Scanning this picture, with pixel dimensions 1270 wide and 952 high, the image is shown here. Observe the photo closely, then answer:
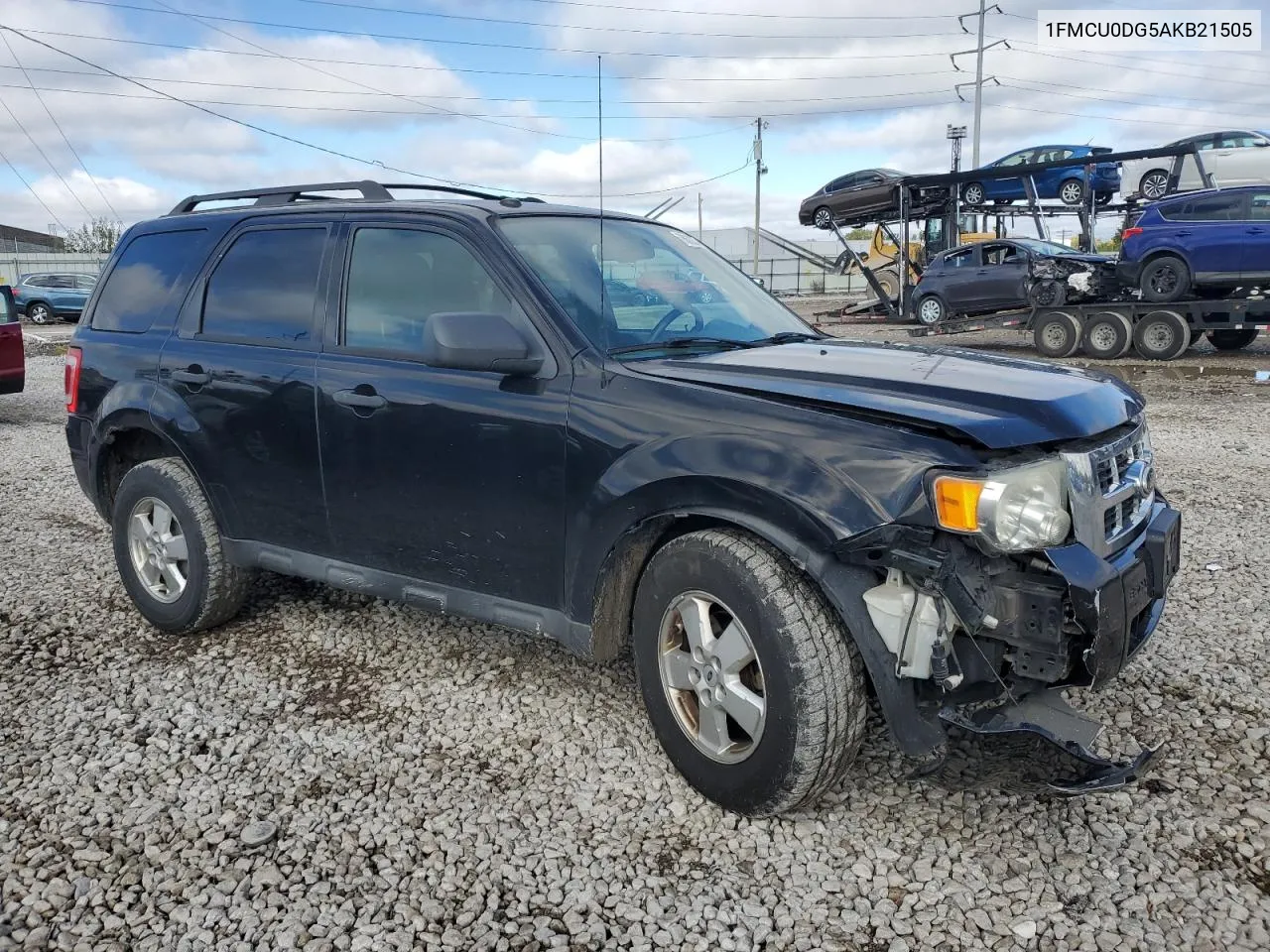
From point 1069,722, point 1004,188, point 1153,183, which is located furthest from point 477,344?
point 1004,188

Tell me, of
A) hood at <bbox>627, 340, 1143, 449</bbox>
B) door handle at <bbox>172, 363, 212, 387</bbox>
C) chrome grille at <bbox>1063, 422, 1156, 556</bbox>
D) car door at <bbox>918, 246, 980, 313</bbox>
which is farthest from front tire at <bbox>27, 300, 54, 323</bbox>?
chrome grille at <bbox>1063, 422, 1156, 556</bbox>

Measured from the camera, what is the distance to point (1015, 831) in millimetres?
2887

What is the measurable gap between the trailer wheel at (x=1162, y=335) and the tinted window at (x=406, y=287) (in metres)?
13.7

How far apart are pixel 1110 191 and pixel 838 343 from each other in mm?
20282

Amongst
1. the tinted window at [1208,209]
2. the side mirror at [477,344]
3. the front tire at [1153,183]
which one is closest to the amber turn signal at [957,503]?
the side mirror at [477,344]

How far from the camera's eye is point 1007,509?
250cm

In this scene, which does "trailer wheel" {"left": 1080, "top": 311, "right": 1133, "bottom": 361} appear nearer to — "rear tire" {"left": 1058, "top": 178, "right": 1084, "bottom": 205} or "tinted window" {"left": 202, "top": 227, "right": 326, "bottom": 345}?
"rear tire" {"left": 1058, "top": 178, "right": 1084, "bottom": 205}

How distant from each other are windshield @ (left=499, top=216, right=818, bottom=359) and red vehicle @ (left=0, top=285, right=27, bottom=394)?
357 inches

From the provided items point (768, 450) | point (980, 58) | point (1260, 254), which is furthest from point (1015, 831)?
point (980, 58)

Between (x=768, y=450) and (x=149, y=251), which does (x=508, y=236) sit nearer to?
(x=768, y=450)

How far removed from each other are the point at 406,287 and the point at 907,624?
2211 mm

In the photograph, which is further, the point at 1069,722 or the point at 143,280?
the point at 143,280

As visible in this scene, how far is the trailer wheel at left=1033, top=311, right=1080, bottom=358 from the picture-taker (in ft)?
49.8

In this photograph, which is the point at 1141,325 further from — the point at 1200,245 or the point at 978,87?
the point at 978,87
